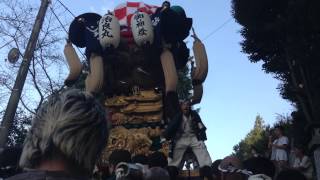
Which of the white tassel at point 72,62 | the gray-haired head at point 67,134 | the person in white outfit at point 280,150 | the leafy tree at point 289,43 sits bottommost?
the gray-haired head at point 67,134

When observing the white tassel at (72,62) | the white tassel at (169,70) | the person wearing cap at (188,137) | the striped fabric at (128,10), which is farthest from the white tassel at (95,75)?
the person wearing cap at (188,137)

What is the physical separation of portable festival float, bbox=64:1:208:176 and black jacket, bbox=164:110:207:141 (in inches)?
53.4

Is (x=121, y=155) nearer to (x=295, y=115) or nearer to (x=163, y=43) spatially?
(x=163, y=43)

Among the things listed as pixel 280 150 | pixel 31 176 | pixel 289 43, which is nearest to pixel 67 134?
pixel 31 176

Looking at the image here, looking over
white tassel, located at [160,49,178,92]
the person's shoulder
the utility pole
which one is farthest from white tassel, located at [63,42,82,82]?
the person's shoulder

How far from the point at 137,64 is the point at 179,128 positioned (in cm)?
265

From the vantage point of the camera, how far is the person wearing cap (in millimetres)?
8578

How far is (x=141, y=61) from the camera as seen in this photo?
10828mm

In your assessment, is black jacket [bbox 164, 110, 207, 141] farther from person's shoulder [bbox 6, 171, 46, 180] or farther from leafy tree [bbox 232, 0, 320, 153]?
person's shoulder [bbox 6, 171, 46, 180]

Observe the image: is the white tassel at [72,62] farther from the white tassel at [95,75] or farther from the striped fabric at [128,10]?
the striped fabric at [128,10]

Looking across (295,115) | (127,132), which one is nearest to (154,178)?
(127,132)

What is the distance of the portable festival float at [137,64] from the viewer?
1023 cm

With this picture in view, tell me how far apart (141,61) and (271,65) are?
13.0ft

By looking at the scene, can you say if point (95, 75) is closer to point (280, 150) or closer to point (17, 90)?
point (17, 90)
